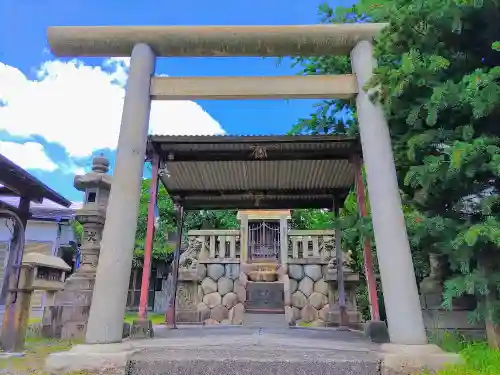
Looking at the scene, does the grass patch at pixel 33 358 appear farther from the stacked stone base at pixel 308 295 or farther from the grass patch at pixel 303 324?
the grass patch at pixel 303 324

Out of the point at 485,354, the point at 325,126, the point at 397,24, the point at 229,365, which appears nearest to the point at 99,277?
the point at 229,365

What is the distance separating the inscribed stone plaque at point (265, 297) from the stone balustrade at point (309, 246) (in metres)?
1.15

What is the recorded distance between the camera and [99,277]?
4207 millimetres

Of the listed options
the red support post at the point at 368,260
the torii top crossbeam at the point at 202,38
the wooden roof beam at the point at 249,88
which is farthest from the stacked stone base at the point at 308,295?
the torii top crossbeam at the point at 202,38

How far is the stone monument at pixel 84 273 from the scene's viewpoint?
6.77m

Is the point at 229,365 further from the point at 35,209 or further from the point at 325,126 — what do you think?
the point at 35,209

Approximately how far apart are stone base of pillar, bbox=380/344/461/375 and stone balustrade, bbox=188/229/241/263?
8951mm

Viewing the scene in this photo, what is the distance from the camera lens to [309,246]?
1312cm

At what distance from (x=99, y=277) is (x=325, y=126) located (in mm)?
6833

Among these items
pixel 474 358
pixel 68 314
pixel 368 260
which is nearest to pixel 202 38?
pixel 368 260

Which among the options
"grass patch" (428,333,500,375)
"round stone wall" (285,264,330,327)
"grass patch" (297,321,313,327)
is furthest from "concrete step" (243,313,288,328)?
"grass patch" (428,333,500,375)

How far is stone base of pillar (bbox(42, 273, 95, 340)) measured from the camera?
670 centimetres

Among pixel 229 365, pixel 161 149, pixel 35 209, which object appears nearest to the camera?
pixel 229 365

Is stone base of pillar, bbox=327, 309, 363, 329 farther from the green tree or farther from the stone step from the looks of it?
the stone step
